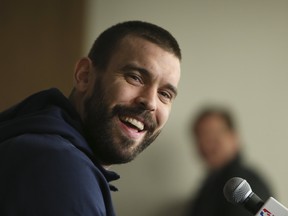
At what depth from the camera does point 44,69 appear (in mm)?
2482

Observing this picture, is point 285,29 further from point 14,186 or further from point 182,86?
point 14,186

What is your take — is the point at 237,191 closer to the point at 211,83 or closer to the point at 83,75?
the point at 83,75

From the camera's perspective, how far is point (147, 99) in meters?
1.08

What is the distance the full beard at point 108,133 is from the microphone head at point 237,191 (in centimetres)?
25

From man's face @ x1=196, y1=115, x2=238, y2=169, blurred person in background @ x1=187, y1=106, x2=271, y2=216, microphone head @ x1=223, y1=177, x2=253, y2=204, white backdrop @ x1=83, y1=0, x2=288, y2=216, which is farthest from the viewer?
white backdrop @ x1=83, y1=0, x2=288, y2=216

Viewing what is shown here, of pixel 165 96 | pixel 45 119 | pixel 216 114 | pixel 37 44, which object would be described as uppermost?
pixel 165 96

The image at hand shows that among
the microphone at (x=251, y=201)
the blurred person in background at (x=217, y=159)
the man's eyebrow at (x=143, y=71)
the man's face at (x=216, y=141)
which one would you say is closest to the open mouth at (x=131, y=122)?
the man's eyebrow at (x=143, y=71)

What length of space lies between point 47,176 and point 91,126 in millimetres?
326

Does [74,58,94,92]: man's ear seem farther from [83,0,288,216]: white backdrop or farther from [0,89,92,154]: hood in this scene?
[83,0,288,216]: white backdrop

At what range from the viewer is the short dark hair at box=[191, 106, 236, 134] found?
243cm

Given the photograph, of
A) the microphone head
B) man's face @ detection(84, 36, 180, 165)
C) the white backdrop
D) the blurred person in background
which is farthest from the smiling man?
the white backdrop

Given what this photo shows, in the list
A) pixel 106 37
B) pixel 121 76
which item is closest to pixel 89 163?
pixel 121 76

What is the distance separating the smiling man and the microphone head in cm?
22

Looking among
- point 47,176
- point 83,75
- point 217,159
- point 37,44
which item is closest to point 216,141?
point 217,159
